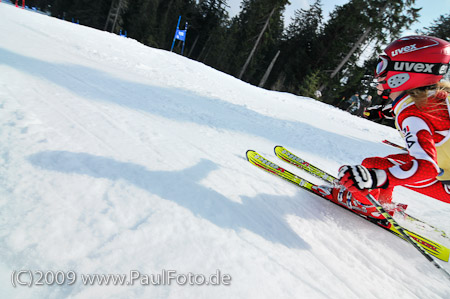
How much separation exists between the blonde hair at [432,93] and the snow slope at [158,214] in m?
1.30

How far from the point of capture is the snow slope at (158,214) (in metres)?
1.26

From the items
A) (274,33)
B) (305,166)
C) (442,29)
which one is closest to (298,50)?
(274,33)

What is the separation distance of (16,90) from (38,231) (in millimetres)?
→ 2346

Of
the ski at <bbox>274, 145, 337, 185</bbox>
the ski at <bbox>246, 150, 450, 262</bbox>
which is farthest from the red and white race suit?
the ski at <bbox>274, 145, 337, 185</bbox>

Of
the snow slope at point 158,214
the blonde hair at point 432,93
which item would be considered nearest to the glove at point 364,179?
the snow slope at point 158,214

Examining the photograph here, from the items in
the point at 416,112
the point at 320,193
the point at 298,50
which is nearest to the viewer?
the point at 416,112

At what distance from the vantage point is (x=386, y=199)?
102 inches

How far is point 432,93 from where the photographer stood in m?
1.94

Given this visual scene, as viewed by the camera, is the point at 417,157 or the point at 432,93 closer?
the point at 417,157

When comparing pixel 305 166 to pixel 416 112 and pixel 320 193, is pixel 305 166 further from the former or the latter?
pixel 416 112

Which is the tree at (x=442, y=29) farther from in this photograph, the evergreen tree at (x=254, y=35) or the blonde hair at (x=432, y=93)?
the blonde hair at (x=432, y=93)

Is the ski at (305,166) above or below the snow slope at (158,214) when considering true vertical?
above

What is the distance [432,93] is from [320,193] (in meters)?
1.41

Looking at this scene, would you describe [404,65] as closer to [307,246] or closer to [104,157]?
[307,246]
